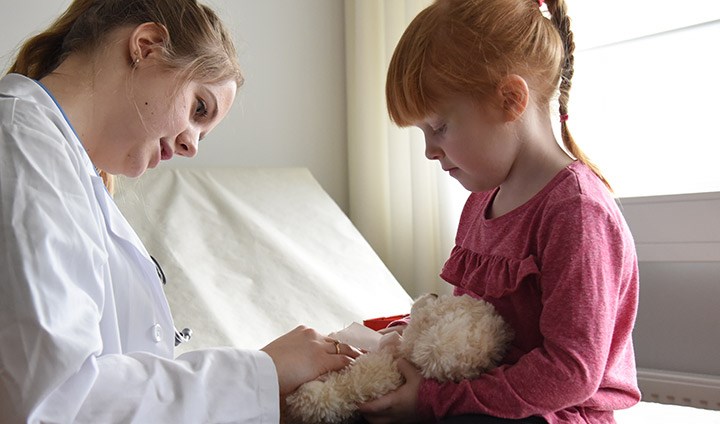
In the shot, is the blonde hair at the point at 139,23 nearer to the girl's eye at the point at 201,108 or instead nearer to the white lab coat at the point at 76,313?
the girl's eye at the point at 201,108

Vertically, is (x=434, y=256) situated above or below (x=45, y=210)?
below

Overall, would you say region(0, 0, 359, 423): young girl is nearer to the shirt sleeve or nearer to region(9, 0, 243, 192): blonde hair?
region(9, 0, 243, 192): blonde hair

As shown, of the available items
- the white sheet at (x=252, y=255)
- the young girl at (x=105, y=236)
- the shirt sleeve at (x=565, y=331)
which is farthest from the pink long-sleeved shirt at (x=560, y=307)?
the white sheet at (x=252, y=255)

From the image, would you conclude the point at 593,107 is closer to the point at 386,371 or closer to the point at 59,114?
the point at 386,371

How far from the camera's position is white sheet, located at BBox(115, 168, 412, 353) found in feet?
4.90

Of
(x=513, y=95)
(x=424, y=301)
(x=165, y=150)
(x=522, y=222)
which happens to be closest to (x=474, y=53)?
(x=513, y=95)

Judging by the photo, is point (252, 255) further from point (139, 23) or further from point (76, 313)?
point (76, 313)

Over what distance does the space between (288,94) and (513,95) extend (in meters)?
1.54

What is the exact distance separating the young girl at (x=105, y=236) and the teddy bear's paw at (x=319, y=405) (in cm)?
2

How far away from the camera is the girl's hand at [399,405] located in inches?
33.5

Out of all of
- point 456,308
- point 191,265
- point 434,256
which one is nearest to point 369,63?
point 434,256

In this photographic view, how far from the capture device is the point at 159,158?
100 cm

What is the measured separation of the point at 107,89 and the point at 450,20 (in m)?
0.48

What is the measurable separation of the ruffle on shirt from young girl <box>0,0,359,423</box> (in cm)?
20
